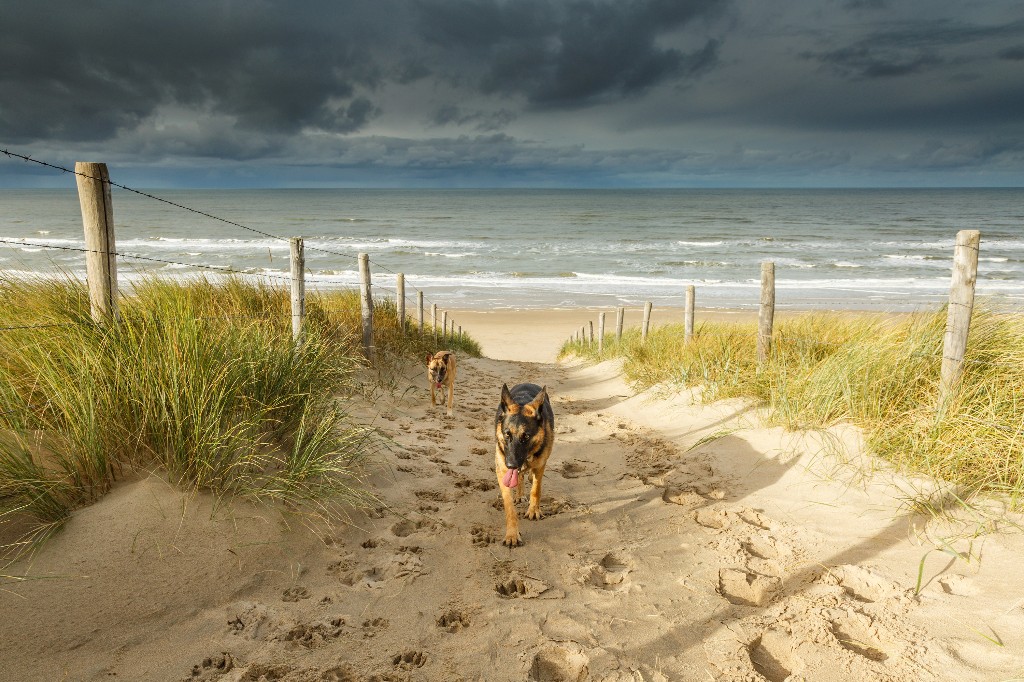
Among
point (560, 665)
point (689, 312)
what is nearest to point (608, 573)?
point (560, 665)

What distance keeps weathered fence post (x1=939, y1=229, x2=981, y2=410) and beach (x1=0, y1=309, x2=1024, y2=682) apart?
94cm

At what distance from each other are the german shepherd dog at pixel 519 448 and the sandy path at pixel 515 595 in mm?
190

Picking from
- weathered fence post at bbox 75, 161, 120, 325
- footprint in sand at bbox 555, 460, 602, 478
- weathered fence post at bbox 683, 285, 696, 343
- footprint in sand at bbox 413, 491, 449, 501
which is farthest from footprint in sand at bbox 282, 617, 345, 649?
weathered fence post at bbox 683, 285, 696, 343

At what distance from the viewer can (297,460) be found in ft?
13.8

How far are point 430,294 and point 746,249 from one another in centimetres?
2810

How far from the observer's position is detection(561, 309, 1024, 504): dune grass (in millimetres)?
4457

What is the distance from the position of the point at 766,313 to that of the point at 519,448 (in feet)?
16.0

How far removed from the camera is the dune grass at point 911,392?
4.46 m

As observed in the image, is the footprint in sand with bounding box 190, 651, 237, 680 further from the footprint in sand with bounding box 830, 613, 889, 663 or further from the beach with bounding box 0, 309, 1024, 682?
the footprint in sand with bounding box 830, 613, 889, 663

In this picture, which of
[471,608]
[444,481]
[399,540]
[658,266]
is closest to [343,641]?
[471,608]

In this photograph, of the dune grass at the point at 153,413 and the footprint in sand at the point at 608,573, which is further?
the footprint in sand at the point at 608,573

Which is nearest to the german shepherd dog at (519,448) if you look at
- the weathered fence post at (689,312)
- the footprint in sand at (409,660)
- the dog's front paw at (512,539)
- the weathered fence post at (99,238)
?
the dog's front paw at (512,539)

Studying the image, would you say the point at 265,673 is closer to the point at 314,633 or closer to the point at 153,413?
the point at 314,633

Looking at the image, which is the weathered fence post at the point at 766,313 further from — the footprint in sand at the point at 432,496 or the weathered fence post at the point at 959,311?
the footprint in sand at the point at 432,496
